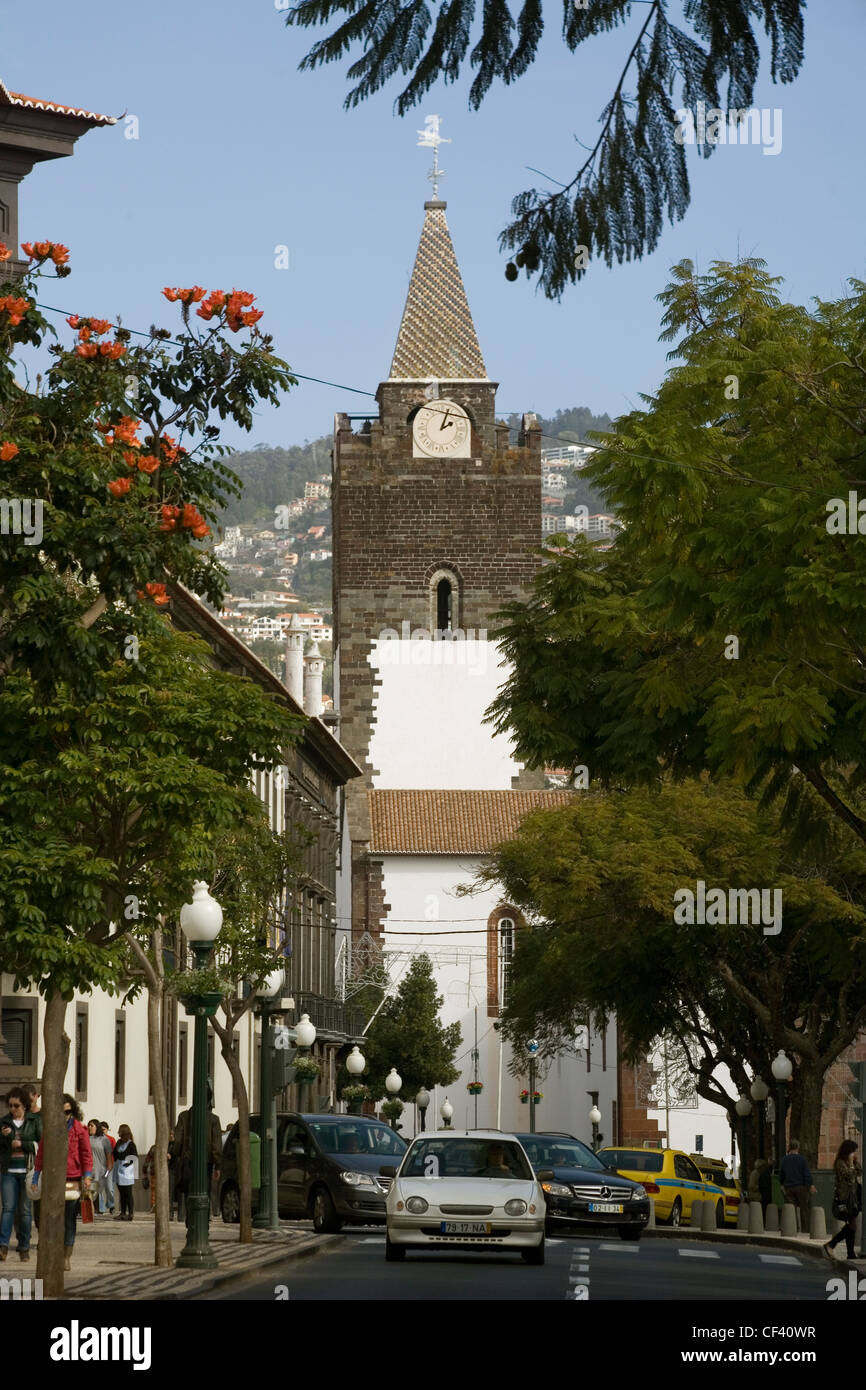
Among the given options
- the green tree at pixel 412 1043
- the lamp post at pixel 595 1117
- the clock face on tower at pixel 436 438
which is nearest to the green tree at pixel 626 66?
the lamp post at pixel 595 1117

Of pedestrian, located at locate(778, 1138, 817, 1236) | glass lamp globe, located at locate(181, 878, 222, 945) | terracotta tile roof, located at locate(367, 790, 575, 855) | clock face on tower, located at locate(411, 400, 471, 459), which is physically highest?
clock face on tower, located at locate(411, 400, 471, 459)

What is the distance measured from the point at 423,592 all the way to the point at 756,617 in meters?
63.7

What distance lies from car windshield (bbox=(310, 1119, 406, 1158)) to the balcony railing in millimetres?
28686

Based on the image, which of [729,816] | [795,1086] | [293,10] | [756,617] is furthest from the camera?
[795,1086]

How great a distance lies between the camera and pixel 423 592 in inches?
3110

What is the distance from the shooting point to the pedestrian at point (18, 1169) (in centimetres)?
2041

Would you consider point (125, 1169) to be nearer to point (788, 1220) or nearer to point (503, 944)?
point (788, 1220)

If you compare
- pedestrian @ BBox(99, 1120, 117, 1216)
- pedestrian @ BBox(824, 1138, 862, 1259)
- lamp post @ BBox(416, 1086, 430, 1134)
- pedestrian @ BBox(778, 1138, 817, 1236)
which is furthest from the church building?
pedestrian @ BBox(824, 1138, 862, 1259)

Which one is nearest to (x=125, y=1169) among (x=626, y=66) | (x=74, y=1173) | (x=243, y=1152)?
(x=243, y=1152)

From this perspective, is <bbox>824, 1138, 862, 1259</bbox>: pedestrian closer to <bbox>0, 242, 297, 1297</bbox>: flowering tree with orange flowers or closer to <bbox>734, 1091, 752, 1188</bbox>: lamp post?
<bbox>0, 242, 297, 1297</bbox>: flowering tree with orange flowers

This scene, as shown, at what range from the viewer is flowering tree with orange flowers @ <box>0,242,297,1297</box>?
1605 centimetres

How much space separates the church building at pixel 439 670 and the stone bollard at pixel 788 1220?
42.7m

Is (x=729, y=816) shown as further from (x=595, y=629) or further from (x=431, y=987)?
(x=431, y=987)
